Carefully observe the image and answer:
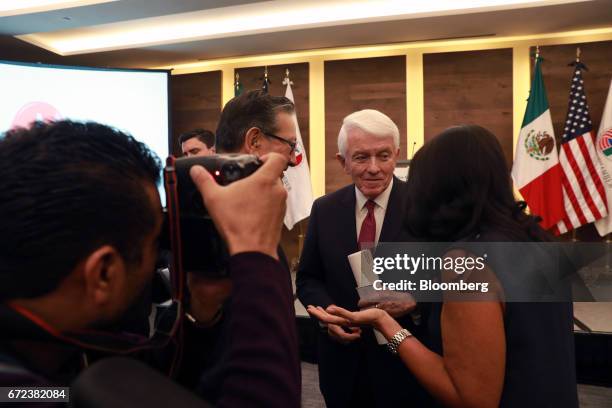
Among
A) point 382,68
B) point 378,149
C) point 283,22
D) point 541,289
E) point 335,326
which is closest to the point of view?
point 541,289

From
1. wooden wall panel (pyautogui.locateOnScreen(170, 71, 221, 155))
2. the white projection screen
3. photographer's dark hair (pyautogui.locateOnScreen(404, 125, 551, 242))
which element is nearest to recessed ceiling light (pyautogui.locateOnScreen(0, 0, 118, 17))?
the white projection screen

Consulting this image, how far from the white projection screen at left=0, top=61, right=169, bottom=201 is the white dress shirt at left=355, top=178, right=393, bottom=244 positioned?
249 centimetres

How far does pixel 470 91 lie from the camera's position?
4.79m

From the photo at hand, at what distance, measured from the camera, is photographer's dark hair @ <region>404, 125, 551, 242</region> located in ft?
3.09

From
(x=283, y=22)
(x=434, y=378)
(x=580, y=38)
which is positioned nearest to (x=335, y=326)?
(x=434, y=378)

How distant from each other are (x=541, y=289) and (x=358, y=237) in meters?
0.74

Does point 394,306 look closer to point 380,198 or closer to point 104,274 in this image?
point 380,198

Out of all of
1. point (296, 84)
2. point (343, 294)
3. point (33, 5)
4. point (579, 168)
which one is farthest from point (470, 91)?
point (33, 5)

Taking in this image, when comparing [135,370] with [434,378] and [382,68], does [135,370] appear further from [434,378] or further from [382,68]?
[382,68]

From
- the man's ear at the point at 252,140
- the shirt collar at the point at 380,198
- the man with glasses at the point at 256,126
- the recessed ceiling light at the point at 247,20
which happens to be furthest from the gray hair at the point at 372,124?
the recessed ceiling light at the point at 247,20

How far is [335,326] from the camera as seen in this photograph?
141 cm

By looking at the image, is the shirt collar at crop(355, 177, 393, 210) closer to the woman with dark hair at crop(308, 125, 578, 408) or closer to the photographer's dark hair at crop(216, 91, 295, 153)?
the photographer's dark hair at crop(216, 91, 295, 153)

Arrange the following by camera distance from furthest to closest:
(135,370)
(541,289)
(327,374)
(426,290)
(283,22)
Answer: (283,22) < (327,374) < (426,290) < (541,289) < (135,370)

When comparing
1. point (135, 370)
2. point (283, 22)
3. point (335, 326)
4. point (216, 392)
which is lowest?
point (335, 326)
